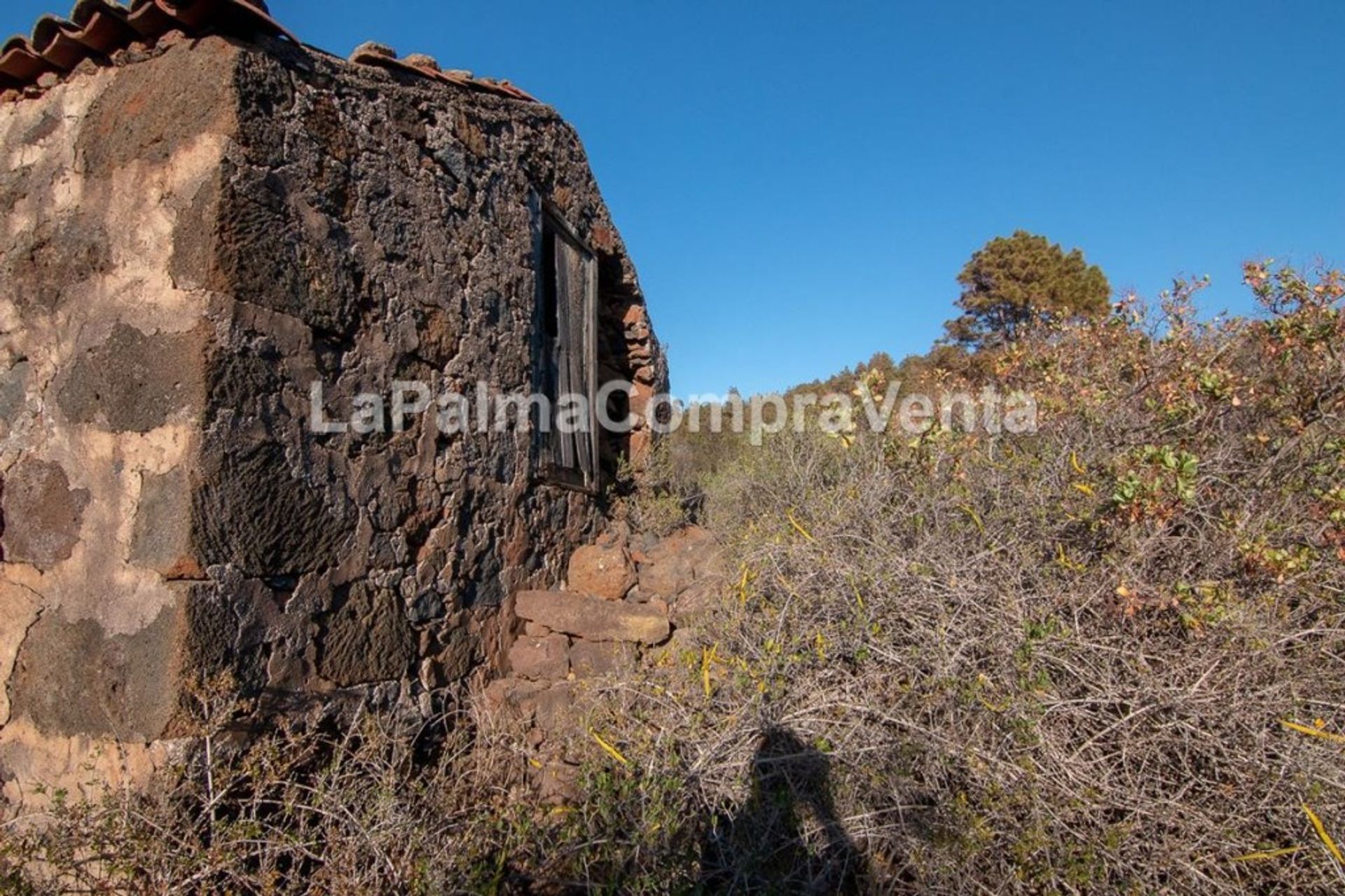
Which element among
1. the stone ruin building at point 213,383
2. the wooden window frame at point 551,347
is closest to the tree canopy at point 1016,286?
the wooden window frame at point 551,347

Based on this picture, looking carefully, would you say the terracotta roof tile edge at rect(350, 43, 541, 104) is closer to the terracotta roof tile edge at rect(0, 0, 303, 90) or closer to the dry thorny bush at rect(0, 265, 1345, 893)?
the terracotta roof tile edge at rect(0, 0, 303, 90)

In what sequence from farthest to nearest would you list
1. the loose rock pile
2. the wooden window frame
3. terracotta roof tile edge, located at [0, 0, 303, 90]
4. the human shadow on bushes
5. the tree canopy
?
the tree canopy → the wooden window frame → the loose rock pile → terracotta roof tile edge, located at [0, 0, 303, 90] → the human shadow on bushes

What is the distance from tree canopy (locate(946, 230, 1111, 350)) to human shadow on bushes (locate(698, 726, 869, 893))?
42.4ft

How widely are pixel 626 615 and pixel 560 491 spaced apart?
94 centimetres

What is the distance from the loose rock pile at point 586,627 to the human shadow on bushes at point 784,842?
755 mm

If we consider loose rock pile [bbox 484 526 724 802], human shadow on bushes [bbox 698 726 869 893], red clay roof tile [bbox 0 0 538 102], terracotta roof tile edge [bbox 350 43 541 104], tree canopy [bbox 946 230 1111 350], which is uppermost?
tree canopy [bbox 946 230 1111 350]

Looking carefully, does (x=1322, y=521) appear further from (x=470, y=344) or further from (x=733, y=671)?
(x=470, y=344)

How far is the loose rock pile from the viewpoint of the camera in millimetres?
3406

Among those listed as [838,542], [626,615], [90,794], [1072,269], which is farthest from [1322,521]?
[1072,269]

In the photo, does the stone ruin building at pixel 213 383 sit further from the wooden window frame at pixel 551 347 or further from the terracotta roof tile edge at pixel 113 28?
the wooden window frame at pixel 551 347

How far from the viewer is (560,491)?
15.0ft

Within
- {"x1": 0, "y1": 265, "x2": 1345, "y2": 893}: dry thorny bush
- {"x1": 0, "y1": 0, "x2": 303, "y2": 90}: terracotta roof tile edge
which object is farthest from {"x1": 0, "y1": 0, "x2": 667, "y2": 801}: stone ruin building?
{"x1": 0, "y1": 265, "x2": 1345, "y2": 893}: dry thorny bush

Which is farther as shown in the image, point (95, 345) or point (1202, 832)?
point (95, 345)

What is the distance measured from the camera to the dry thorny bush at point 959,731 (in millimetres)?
2344
